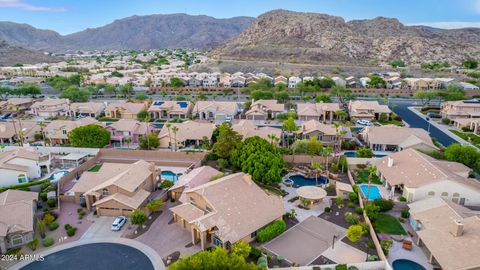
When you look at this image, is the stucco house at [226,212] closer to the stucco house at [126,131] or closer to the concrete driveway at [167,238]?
the concrete driveway at [167,238]

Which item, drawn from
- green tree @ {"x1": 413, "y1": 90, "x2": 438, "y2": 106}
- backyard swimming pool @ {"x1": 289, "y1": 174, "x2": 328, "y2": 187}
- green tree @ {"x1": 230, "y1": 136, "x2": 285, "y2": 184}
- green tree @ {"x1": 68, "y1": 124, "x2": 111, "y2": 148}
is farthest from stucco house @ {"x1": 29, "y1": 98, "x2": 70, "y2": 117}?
green tree @ {"x1": 413, "y1": 90, "x2": 438, "y2": 106}

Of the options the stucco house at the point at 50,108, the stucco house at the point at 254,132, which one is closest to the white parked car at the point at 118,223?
the stucco house at the point at 254,132

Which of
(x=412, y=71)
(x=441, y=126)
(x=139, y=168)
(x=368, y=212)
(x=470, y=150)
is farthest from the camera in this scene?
(x=412, y=71)

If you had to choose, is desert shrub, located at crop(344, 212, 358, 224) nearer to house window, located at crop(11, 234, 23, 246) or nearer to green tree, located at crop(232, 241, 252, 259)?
green tree, located at crop(232, 241, 252, 259)

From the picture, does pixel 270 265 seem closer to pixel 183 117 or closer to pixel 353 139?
pixel 353 139

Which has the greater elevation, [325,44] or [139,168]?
[325,44]

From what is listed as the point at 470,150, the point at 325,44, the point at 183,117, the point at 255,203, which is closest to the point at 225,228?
the point at 255,203

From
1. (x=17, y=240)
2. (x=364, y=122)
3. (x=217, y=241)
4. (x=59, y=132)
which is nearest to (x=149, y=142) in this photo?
(x=59, y=132)
